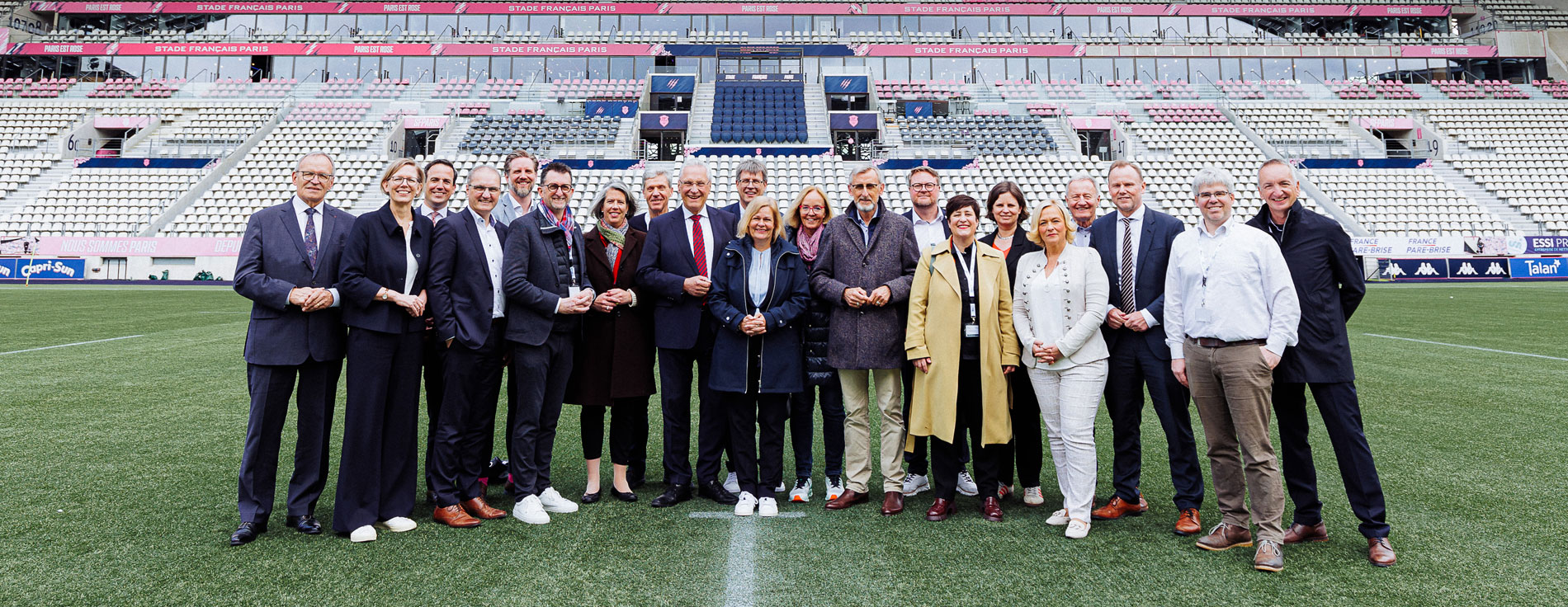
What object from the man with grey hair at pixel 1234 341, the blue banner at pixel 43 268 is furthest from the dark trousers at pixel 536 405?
the blue banner at pixel 43 268

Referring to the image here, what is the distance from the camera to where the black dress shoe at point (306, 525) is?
303 centimetres

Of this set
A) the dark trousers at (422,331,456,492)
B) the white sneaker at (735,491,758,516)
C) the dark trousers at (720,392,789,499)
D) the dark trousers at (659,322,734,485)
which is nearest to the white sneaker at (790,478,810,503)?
the dark trousers at (720,392,789,499)

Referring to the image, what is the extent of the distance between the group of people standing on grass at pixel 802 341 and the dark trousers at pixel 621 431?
0.01 meters

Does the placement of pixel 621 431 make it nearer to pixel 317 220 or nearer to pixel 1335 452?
pixel 317 220

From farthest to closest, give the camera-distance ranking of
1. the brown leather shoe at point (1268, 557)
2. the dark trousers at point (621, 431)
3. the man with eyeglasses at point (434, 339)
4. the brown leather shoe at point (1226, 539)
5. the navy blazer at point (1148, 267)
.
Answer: the dark trousers at point (621, 431), the man with eyeglasses at point (434, 339), the navy blazer at point (1148, 267), the brown leather shoe at point (1226, 539), the brown leather shoe at point (1268, 557)

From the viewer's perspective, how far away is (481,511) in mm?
3287

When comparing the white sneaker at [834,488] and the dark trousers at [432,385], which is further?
the white sneaker at [834,488]

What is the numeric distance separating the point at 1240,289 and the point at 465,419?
11.2 ft

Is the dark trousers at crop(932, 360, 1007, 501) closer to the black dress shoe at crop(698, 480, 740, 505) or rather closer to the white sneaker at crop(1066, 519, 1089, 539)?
the white sneaker at crop(1066, 519, 1089, 539)

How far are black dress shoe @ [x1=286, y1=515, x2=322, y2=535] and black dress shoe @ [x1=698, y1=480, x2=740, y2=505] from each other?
172 cm

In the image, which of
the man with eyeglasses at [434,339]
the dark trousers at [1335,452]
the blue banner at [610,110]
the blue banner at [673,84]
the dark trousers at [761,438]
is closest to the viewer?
the dark trousers at [1335,452]

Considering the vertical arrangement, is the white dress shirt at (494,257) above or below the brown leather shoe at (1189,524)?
above

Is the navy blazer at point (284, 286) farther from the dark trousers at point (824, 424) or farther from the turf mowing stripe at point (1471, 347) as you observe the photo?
the turf mowing stripe at point (1471, 347)

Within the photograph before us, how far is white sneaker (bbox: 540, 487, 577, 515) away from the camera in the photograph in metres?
3.40
